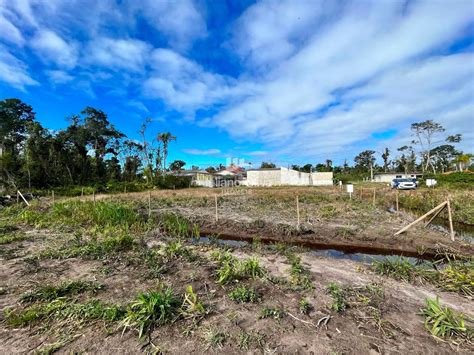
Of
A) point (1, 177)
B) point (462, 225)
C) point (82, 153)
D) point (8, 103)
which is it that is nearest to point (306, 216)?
point (462, 225)

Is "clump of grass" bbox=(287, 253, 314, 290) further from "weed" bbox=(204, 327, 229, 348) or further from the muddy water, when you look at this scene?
the muddy water

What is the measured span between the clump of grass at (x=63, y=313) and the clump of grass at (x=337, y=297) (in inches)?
113

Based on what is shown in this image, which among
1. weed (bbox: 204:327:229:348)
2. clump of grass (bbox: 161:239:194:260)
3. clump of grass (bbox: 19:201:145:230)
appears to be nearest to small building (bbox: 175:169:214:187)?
clump of grass (bbox: 19:201:145:230)

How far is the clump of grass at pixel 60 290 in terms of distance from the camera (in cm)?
330

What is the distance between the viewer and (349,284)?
3.84 m

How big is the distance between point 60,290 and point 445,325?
5.26 metres

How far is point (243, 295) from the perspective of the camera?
10.9ft

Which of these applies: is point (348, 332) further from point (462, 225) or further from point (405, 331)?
point (462, 225)

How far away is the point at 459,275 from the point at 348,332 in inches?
117

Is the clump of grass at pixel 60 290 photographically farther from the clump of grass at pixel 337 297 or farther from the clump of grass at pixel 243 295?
the clump of grass at pixel 337 297

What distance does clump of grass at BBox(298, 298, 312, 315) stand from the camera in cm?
301

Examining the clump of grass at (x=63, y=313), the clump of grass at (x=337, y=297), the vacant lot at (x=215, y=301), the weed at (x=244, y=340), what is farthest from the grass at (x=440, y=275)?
the clump of grass at (x=63, y=313)

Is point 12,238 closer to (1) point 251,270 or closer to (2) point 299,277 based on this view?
(1) point 251,270

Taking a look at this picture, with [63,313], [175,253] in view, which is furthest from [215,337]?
[175,253]
